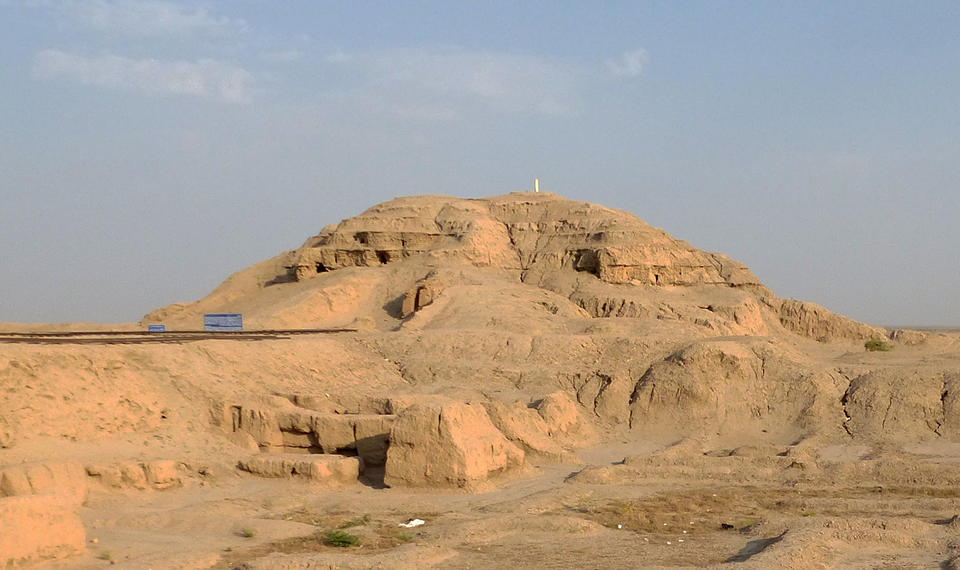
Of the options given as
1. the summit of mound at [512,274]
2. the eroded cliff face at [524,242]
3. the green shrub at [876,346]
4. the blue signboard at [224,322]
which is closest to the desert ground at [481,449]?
the green shrub at [876,346]

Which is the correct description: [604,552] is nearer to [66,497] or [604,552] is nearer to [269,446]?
Result: [66,497]

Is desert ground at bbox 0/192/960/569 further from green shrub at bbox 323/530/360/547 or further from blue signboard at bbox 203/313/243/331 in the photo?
blue signboard at bbox 203/313/243/331

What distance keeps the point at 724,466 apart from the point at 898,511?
3.31 meters

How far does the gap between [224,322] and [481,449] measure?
55.1ft

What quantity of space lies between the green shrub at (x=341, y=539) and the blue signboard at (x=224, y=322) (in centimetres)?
1790

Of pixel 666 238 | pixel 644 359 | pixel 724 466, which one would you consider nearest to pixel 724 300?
pixel 666 238

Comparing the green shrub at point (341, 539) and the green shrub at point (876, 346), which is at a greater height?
the green shrub at point (876, 346)

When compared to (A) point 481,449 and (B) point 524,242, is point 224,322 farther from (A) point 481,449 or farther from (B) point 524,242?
(A) point 481,449

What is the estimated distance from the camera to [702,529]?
34.7 ft

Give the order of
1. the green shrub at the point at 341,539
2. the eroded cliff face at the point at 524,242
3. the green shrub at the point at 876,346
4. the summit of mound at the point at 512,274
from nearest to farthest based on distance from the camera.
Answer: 1. the green shrub at the point at 341,539
2. the green shrub at the point at 876,346
3. the summit of mound at the point at 512,274
4. the eroded cliff face at the point at 524,242

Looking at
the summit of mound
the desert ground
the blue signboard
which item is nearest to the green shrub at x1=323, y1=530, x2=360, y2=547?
the desert ground

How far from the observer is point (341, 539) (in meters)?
9.67

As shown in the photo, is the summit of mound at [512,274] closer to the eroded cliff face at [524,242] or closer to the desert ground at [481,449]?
the eroded cliff face at [524,242]

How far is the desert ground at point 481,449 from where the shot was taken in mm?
9414
